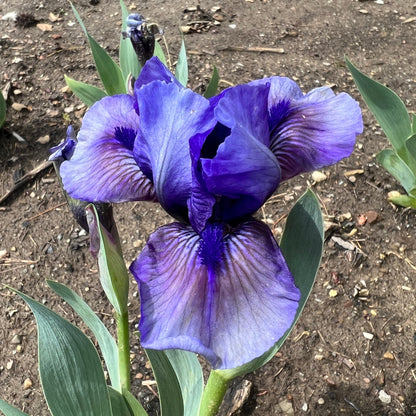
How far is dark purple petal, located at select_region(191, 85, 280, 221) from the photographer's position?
2.20ft

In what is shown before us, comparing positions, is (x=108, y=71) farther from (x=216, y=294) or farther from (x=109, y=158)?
(x=216, y=294)

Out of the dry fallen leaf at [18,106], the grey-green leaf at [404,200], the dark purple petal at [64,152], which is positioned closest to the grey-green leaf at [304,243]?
the dark purple petal at [64,152]

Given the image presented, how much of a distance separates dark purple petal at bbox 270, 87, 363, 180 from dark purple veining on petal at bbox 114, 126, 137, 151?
23 cm

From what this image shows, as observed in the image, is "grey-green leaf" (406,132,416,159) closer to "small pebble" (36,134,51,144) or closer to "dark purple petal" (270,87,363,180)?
"dark purple petal" (270,87,363,180)

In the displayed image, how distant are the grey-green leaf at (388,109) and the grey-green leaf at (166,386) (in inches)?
43.9

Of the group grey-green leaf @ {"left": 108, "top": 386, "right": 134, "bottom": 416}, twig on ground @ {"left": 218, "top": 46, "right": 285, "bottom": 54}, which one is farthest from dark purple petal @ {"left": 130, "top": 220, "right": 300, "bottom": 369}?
twig on ground @ {"left": 218, "top": 46, "right": 285, "bottom": 54}

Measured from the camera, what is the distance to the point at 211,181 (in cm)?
71

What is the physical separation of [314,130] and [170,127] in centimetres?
25

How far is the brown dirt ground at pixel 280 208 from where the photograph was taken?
155 cm

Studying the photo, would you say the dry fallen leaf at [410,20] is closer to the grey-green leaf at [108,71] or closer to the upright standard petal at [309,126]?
the grey-green leaf at [108,71]

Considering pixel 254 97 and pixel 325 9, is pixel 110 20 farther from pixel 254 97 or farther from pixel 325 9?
pixel 254 97

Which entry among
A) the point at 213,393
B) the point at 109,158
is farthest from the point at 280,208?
the point at 109,158

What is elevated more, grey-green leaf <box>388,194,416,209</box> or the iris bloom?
the iris bloom

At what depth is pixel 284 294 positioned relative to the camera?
689 mm
